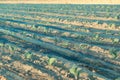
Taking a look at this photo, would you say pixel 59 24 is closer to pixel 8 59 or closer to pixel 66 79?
pixel 8 59

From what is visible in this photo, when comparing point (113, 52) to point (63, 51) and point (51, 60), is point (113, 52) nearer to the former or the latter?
point (63, 51)

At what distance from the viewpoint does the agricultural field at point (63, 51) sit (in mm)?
8391

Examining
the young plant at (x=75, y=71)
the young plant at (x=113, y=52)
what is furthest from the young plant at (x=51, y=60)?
the young plant at (x=113, y=52)

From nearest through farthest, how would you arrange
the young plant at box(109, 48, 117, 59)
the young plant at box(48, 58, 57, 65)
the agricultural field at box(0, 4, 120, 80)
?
the agricultural field at box(0, 4, 120, 80)
the young plant at box(48, 58, 57, 65)
the young plant at box(109, 48, 117, 59)

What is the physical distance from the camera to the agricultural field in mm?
8391

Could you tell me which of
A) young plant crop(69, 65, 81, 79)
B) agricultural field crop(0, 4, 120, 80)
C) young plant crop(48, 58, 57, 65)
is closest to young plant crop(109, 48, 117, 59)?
agricultural field crop(0, 4, 120, 80)

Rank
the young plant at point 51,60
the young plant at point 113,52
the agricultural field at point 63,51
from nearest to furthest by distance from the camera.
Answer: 1. the agricultural field at point 63,51
2. the young plant at point 51,60
3. the young plant at point 113,52

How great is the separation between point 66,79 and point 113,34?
4927 millimetres

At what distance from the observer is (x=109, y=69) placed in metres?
8.38

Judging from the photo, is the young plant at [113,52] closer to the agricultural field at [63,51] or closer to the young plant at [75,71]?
the agricultural field at [63,51]

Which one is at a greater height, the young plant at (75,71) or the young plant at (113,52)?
the young plant at (113,52)

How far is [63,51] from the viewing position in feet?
34.2

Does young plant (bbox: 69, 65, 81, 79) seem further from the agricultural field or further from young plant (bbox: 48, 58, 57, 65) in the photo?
young plant (bbox: 48, 58, 57, 65)

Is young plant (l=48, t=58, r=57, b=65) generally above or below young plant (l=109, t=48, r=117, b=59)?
below
